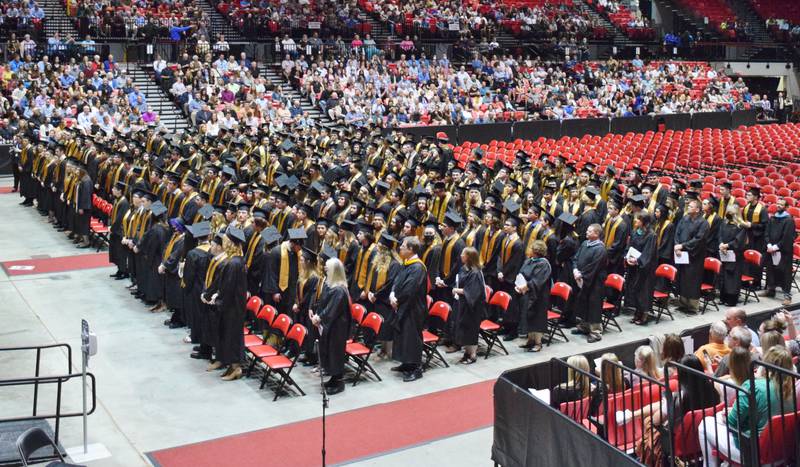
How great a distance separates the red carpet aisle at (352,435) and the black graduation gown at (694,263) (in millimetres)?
4472

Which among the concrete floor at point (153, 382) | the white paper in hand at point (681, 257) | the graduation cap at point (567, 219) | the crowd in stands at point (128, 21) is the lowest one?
the concrete floor at point (153, 382)

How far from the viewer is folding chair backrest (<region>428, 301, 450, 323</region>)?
36.3ft

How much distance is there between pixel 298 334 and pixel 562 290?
3.65 m

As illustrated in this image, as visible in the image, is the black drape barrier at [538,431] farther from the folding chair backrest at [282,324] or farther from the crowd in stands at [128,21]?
the crowd in stands at [128,21]

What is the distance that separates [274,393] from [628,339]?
4.68m

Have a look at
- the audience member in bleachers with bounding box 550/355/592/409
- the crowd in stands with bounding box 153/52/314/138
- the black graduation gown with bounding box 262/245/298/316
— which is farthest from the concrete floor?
the crowd in stands with bounding box 153/52/314/138

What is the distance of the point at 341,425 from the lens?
9.25 metres

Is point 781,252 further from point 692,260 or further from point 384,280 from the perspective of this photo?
point 384,280

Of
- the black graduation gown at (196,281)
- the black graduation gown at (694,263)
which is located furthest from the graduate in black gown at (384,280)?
the black graduation gown at (694,263)

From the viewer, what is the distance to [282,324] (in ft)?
34.3

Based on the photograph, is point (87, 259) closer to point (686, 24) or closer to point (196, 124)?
point (196, 124)

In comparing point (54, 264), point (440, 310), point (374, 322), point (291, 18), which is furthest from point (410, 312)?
point (291, 18)

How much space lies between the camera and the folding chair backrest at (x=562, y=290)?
39.2 ft

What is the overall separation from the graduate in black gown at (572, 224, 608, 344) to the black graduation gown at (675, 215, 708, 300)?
1.79 meters
